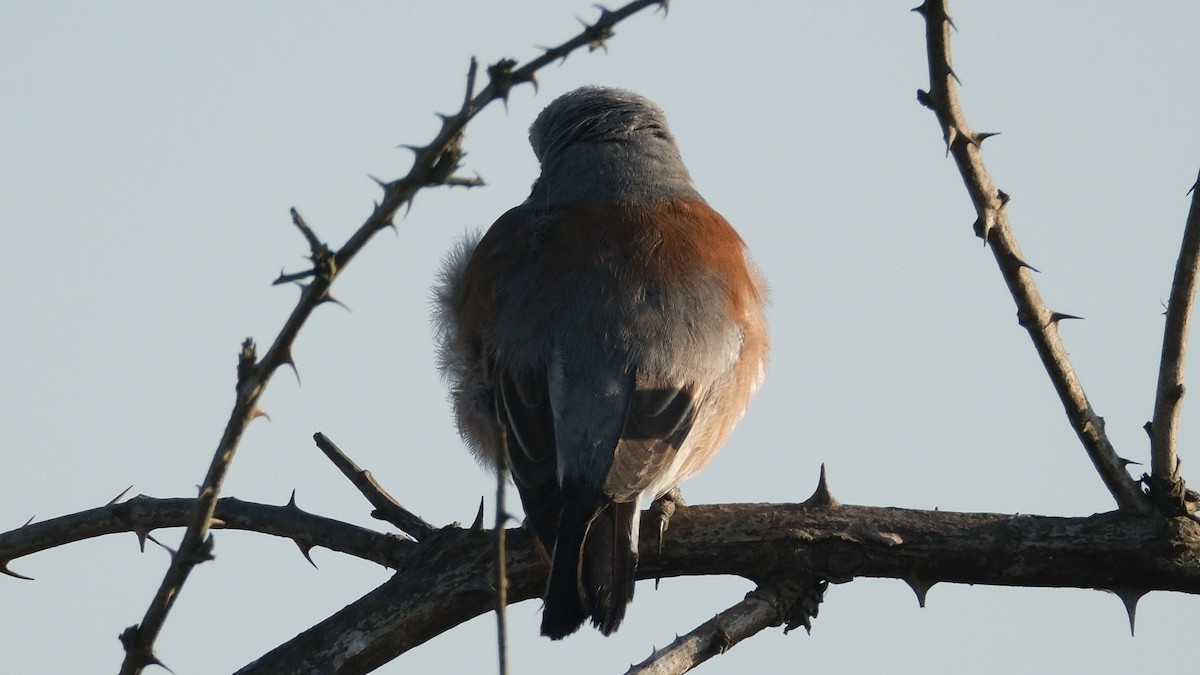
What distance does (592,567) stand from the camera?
14.4ft

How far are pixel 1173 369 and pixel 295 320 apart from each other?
109 inches

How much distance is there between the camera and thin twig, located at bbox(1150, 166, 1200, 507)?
4.00m

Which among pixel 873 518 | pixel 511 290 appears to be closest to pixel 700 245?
Result: pixel 511 290

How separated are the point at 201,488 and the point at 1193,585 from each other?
319 centimetres

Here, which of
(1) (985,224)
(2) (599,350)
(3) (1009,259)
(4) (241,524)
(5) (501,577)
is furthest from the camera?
(2) (599,350)

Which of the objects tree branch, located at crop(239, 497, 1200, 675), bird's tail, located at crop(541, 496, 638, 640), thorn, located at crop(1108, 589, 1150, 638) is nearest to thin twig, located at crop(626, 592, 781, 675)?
tree branch, located at crop(239, 497, 1200, 675)

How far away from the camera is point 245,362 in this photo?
2254 millimetres

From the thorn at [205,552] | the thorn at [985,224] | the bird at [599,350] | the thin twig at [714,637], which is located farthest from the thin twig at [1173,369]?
the thorn at [205,552]

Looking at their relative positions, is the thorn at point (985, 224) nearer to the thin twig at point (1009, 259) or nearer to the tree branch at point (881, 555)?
the thin twig at point (1009, 259)

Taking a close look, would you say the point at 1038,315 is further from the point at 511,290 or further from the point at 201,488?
the point at 201,488

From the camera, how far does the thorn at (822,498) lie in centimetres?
439

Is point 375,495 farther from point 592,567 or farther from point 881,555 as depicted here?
point 881,555

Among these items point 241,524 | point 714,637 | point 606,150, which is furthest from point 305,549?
point 606,150

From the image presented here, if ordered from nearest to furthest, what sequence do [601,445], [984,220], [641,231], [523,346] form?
[984,220] < [601,445] < [523,346] < [641,231]
